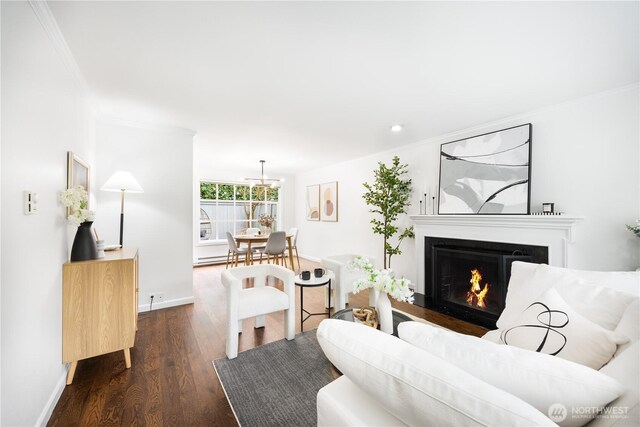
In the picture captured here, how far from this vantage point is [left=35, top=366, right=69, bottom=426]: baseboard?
151cm

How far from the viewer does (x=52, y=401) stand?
5.42 ft

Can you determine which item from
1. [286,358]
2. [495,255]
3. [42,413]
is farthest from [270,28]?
[495,255]

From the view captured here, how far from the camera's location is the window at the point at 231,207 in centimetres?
644

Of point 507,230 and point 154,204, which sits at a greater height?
point 154,204

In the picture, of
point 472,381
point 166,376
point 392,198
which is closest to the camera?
point 472,381

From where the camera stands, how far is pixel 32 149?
1431 millimetres

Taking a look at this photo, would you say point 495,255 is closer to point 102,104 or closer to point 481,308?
point 481,308

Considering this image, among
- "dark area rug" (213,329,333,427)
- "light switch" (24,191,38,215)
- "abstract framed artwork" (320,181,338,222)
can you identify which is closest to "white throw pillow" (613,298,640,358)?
"dark area rug" (213,329,333,427)

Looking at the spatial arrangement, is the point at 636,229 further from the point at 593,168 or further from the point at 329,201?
the point at 329,201

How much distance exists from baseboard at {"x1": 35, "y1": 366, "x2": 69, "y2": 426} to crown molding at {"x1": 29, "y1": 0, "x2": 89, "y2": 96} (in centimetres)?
223

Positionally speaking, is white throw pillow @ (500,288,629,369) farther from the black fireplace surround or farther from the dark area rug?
the black fireplace surround

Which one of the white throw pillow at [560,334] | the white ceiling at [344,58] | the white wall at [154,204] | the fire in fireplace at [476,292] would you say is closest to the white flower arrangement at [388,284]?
the white throw pillow at [560,334]

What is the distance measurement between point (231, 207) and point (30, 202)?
547 cm

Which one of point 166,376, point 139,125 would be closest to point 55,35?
point 139,125
